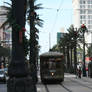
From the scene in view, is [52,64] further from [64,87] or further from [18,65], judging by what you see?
[18,65]

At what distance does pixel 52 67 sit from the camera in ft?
130

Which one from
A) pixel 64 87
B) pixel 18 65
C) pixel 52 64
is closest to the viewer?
pixel 18 65

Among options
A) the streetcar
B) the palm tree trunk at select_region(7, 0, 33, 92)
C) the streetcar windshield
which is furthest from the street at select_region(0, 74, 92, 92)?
the palm tree trunk at select_region(7, 0, 33, 92)

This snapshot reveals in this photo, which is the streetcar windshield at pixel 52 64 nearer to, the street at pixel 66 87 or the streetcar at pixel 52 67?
the streetcar at pixel 52 67

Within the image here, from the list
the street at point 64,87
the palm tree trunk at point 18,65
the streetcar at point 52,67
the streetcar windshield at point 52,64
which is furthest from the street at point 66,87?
the palm tree trunk at point 18,65

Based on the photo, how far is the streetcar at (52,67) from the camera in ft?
130

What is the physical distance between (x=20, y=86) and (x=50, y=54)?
30.0 meters

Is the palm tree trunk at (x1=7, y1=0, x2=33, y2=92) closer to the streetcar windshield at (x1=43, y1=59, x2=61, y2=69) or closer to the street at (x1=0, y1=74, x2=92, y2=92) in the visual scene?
the street at (x1=0, y1=74, x2=92, y2=92)

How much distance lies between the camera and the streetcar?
39.5 meters

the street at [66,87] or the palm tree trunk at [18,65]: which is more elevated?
the palm tree trunk at [18,65]

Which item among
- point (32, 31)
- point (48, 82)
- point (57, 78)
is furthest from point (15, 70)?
point (48, 82)

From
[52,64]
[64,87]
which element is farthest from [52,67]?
[64,87]

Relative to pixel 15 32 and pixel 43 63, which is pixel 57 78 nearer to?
pixel 43 63

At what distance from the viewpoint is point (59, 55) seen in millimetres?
40625
